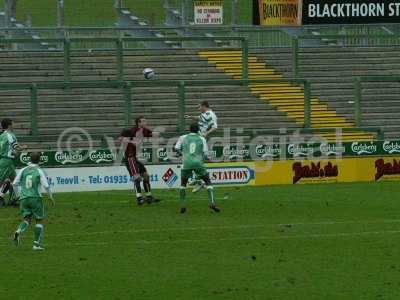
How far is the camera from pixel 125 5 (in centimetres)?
4675

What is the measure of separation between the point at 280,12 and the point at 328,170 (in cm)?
891

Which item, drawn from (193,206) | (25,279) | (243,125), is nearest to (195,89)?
(243,125)

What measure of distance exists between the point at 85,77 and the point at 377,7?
38.1 feet

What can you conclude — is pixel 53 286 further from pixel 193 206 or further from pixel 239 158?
pixel 239 158

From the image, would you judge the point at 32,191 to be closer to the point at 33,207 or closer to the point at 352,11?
the point at 33,207

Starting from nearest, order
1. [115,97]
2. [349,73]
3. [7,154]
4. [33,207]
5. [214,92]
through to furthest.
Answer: [33,207] < [7,154] < [115,97] < [214,92] < [349,73]

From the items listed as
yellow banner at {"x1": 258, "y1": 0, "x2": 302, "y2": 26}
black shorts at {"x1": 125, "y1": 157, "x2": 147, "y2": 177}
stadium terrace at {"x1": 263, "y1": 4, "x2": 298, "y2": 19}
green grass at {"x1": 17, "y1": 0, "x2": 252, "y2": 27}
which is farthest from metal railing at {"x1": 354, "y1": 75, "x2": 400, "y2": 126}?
black shorts at {"x1": 125, "y1": 157, "x2": 147, "y2": 177}

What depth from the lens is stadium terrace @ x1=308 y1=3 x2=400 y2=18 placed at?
4412cm

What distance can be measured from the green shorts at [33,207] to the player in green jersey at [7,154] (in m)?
7.48

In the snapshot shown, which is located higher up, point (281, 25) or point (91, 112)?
point (281, 25)

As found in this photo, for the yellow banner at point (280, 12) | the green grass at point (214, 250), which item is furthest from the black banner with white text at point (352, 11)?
the green grass at point (214, 250)

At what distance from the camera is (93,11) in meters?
48.3

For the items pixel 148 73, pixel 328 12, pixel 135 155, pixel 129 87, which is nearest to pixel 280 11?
pixel 328 12

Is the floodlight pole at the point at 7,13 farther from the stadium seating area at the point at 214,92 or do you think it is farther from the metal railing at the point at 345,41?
the metal railing at the point at 345,41
